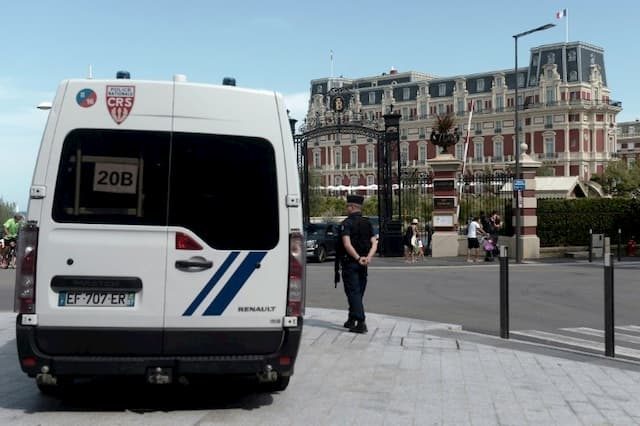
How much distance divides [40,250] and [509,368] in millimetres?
4785

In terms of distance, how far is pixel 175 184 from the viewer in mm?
5980

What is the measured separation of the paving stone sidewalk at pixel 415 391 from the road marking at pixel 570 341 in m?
0.67

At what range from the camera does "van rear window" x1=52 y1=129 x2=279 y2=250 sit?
5.84 meters

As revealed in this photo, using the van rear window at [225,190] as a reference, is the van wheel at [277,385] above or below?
below

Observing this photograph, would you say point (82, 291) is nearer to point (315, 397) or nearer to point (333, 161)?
point (315, 397)

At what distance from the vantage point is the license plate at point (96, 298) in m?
5.81

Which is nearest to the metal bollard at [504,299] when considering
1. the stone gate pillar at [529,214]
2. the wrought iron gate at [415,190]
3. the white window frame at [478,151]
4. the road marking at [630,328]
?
the road marking at [630,328]

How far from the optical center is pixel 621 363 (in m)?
8.70

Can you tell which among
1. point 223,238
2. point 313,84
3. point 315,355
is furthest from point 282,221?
point 313,84

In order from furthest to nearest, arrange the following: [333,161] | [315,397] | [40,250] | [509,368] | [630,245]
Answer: [333,161] → [630,245] → [509,368] → [315,397] → [40,250]

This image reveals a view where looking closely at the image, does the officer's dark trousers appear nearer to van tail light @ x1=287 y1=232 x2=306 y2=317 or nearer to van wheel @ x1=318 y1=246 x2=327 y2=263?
van tail light @ x1=287 y1=232 x2=306 y2=317

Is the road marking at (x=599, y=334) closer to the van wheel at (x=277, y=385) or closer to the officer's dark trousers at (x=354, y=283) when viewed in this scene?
the officer's dark trousers at (x=354, y=283)

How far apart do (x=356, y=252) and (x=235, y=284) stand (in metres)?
4.38

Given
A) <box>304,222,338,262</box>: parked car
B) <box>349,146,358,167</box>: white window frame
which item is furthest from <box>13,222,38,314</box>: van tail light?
<box>349,146,358,167</box>: white window frame
